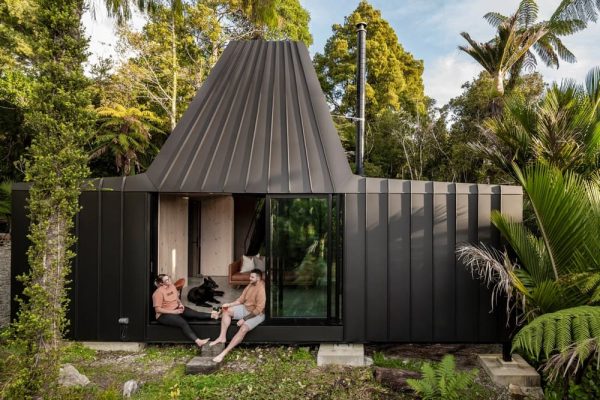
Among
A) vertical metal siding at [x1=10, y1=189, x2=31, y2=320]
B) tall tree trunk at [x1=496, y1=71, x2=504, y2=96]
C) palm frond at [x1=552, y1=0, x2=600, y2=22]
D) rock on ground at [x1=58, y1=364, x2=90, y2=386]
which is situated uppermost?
tall tree trunk at [x1=496, y1=71, x2=504, y2=96]

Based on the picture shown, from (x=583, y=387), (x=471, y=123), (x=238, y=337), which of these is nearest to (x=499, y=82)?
(x=471, y=123)

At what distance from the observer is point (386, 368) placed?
445 cm

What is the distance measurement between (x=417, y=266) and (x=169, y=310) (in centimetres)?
350

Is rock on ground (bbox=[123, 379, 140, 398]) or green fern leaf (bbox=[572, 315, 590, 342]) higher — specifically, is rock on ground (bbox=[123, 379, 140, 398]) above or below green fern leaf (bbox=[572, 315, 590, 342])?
below

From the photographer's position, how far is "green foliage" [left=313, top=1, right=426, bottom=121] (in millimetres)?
17375

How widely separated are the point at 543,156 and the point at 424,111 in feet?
39.9

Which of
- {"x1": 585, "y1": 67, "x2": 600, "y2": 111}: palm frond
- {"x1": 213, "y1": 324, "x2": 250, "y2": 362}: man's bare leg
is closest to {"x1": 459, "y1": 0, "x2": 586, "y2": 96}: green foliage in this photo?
{"x1": 585, "y1": 67, "x2": 600, "y2": 111}: palm frond

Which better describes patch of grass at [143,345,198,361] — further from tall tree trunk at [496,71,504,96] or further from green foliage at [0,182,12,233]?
tall tree trunk at [496,71,504,96]

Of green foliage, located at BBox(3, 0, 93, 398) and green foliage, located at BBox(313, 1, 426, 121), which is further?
green foliage, located at BBox(313, 1, 426, 121)

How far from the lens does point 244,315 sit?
4.98 meters

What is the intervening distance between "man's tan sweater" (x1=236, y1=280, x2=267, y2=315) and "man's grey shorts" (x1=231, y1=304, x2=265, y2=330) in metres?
0.05

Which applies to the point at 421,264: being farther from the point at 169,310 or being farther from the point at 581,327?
the point at 169,310

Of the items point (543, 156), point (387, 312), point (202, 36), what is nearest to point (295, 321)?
point (387, 312)

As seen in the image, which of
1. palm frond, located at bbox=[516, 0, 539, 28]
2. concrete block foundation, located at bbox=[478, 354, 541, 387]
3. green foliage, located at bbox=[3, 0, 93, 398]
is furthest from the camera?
palm frond, located at bbox=[516, 0, 539, 28]
